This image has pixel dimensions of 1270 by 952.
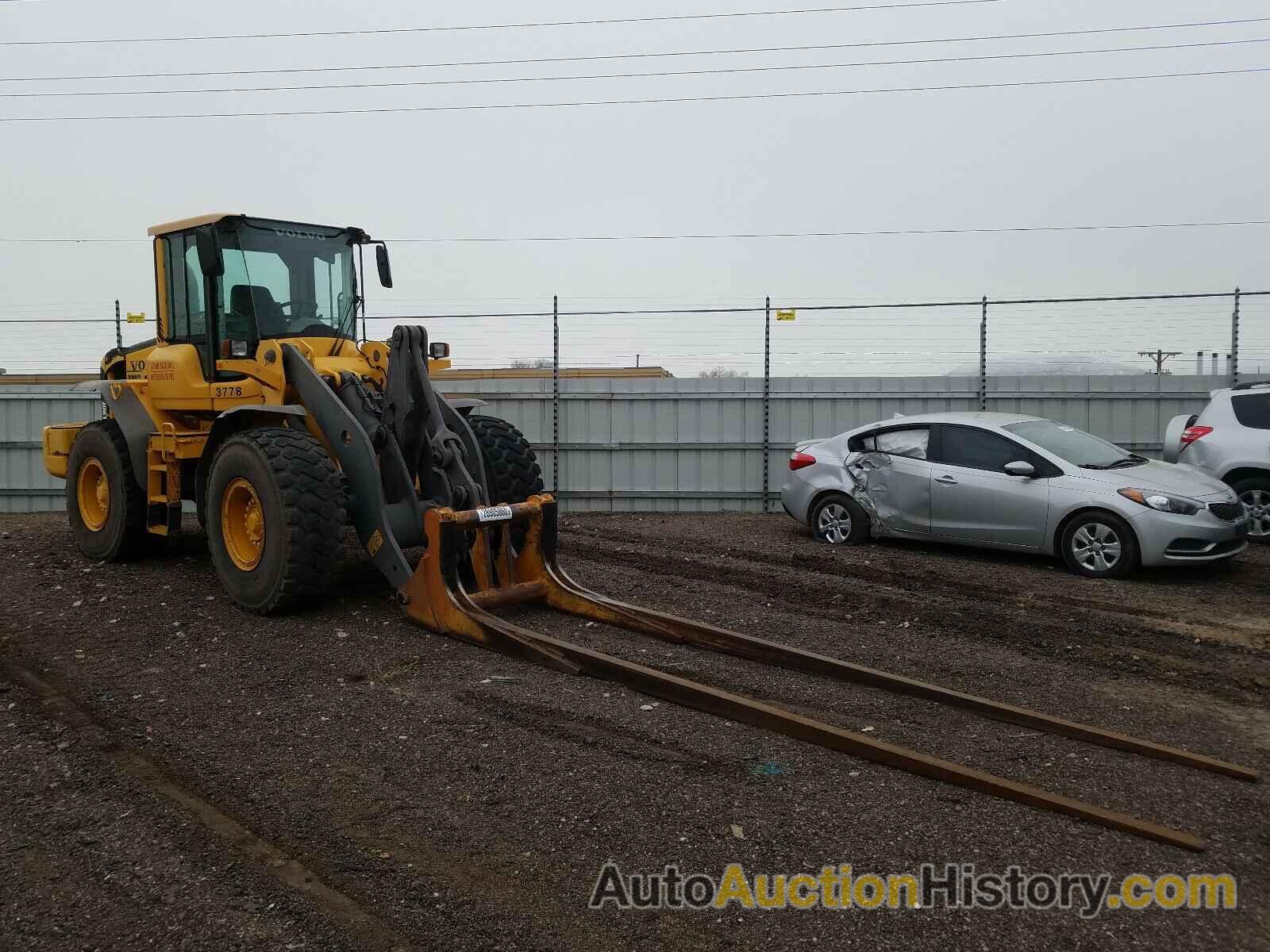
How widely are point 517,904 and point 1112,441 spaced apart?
39.4 feet

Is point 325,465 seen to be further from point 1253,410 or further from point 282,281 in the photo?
point 1253,410

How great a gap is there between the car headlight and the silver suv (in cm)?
216

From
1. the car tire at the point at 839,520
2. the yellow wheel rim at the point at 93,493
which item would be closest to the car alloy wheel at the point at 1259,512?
the car tire at the point at 839,520

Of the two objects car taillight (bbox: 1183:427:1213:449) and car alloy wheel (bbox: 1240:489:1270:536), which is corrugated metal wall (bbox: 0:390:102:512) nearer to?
car taillight (bbox: 1183:427:1213:449)

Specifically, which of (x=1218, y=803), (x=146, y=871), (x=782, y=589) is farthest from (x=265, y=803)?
(x=782, y=589)

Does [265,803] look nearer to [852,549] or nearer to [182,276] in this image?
[182,276]

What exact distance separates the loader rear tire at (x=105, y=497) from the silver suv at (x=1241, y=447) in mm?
10442

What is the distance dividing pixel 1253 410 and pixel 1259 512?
107 cm

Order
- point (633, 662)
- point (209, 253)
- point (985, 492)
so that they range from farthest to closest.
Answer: point (985, 492) → point (209, 253) → point (633, 662)

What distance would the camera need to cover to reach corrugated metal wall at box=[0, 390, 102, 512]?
14.6 metres

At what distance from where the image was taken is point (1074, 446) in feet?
33.1

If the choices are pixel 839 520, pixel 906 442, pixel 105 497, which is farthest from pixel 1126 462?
pixel 105 497

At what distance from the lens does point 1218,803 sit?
173 inches

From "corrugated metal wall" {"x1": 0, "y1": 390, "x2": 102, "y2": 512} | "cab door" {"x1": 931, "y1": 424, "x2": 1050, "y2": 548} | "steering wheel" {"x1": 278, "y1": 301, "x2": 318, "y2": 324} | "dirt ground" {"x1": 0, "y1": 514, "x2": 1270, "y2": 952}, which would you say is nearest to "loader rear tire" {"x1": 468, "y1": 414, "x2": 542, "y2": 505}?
"dirt ground" {"x1": 0, "y1": 514, "x2": 1270, "y2": 952}
